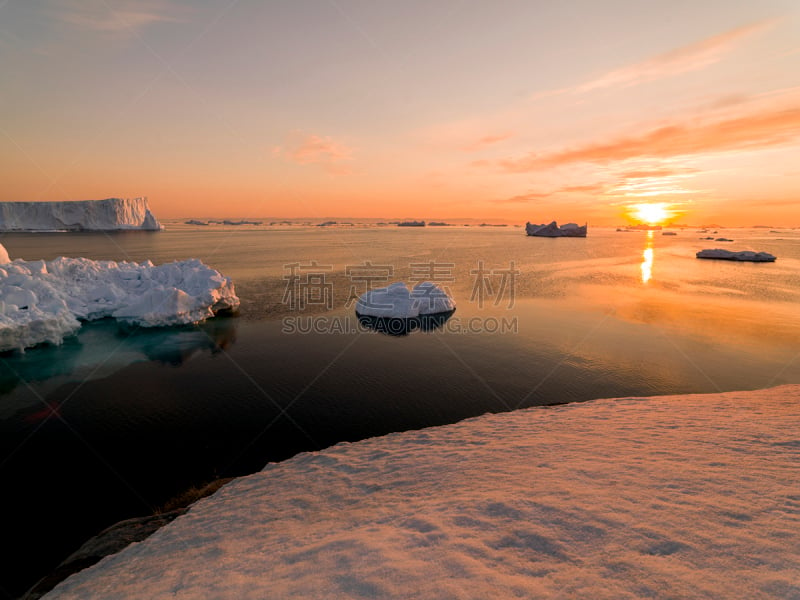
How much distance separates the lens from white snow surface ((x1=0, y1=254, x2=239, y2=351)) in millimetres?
17672

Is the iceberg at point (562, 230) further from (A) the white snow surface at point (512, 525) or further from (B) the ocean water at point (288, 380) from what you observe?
(A) the white snow surface at point (512, 525)

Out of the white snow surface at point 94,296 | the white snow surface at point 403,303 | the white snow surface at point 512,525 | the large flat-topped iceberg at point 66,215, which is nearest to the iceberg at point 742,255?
the white snow surface at point 403,303

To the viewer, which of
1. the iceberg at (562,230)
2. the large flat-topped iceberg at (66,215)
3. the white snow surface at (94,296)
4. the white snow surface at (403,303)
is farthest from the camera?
the iceberg at (562,230)

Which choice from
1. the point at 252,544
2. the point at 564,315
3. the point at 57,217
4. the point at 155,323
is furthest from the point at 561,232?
the point at 57,217

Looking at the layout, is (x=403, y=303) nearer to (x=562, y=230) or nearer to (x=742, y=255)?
(x=742, y=255)

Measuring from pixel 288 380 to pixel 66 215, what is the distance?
149397mm

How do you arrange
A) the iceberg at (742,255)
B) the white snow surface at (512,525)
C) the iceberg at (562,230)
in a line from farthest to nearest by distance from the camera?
the iceberg at (562,230) → the iceberg at (742,255) → the white snow surface at (512,525)

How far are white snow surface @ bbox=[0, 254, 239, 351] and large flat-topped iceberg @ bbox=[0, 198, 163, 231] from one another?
122726 mm

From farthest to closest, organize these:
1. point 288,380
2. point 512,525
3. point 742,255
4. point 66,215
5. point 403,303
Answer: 1. point 66,215
2. point 742,255
3. point 403,303
4. point 288,380
5. point 512,525

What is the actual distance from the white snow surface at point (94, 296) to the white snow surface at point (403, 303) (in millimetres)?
10467

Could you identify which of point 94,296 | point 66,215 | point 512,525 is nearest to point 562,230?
point 94,296

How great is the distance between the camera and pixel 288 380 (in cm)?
1474

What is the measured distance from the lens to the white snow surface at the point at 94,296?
1767cm

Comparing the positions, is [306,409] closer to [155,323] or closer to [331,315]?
[331,315]
